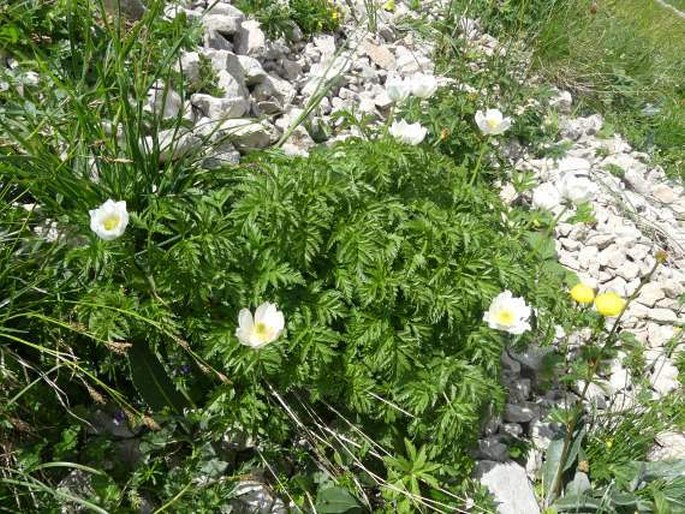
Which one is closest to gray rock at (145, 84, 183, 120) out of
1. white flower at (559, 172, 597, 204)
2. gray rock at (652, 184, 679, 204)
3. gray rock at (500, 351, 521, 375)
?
white flower at (559, 172, 597, 204)

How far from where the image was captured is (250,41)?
4.07 metres

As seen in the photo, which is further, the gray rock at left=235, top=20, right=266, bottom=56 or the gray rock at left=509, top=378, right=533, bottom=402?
the gray rock at left=235, top=20, right=266, bottom=56

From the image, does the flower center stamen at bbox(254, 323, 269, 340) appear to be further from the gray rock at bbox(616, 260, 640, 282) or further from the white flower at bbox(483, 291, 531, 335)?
the gray rock at bbox(616, 260, 640, 282)

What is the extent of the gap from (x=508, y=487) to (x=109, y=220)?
1842mm

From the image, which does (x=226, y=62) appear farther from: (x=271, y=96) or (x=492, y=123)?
(x=492, y=123)

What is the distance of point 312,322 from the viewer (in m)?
2.42

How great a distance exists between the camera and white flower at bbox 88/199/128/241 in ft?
7.00

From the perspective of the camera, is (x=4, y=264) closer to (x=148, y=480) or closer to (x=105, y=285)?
(x=105, y=285)

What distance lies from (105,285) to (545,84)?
3.68 metres

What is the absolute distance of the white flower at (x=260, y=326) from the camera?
2.19m

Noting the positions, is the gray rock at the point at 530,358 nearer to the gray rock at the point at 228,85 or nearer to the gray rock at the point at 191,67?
the gray rock at the point at 228,85

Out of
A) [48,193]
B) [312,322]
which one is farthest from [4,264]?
[312,322]

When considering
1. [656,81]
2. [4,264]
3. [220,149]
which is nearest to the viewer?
[4,264]

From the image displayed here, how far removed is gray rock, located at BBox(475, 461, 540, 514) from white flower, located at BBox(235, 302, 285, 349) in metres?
1.12
